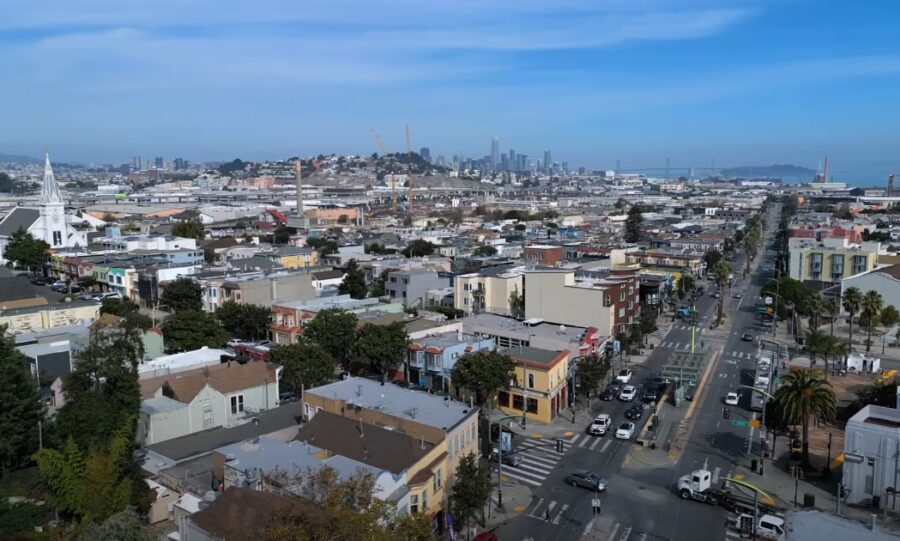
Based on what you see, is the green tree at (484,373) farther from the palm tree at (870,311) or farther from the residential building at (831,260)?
the residential building at (831,260)

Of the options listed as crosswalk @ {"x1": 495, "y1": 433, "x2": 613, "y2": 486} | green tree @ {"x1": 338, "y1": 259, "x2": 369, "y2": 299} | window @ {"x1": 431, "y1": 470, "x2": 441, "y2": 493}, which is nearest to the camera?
window @ {"x1": 431, "y1": 470, "x2": 441, "y2": 493}

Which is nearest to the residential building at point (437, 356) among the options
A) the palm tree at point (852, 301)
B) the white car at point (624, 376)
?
the white car at point (624, 376)

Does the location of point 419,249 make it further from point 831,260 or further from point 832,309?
point 832,309

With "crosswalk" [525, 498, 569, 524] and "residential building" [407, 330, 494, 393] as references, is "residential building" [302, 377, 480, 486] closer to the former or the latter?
"crosswalk" [525, 498, 569, 524]

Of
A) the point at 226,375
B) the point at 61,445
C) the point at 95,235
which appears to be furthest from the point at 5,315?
the point at 95,235

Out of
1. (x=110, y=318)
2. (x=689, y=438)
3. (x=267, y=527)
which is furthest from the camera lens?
(x=110, y=318)

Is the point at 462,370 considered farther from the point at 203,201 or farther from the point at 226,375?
the point at 203,201

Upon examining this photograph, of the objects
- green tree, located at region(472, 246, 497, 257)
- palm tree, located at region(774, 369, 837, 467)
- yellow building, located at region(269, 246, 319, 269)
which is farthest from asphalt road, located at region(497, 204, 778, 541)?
yellow building, located at region(269, 246, 319, 269)
